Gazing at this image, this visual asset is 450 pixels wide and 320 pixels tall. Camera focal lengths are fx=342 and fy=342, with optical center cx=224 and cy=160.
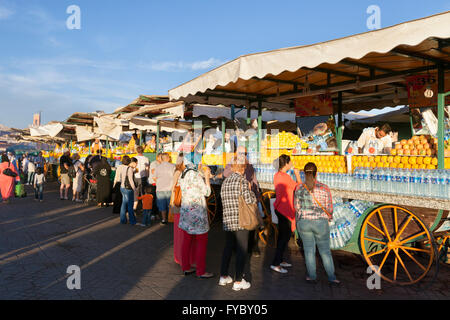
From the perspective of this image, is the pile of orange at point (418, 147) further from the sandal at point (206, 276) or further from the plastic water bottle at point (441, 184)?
the sandal at point (206, 276)

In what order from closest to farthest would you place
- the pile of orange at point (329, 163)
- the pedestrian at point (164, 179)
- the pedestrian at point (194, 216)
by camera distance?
the pedestrian at point (194, 216) → the pile of orange at point (329, 163) → the pedestrian at point (164, 179)

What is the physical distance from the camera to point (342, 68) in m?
6.07

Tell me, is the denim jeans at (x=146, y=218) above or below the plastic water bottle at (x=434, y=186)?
below

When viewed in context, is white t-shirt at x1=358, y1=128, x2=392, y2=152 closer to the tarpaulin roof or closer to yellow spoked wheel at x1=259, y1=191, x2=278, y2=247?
the tarpaulin roof

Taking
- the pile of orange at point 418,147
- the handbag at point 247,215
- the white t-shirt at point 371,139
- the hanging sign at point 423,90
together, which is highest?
the hanging sign at point 423,90

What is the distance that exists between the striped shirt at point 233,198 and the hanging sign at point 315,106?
11.6ft

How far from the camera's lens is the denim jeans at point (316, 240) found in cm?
443

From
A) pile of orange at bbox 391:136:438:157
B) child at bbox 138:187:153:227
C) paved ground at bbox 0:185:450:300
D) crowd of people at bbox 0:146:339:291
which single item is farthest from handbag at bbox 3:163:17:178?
pile of orange at bbox 391:136:438:157

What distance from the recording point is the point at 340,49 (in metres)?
4.19

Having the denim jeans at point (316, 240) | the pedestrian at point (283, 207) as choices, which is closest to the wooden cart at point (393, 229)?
the denim jeans at point (316, 240)

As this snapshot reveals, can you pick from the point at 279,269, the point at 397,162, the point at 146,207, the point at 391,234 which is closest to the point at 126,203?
the point at 146,207

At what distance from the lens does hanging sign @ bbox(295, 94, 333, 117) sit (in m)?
7.17
